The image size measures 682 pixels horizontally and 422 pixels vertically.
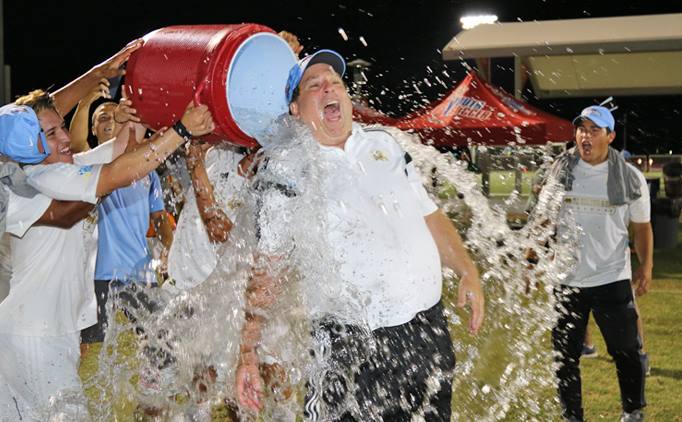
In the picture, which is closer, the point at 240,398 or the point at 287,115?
the point at 240,398

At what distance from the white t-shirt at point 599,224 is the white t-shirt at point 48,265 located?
118 inches

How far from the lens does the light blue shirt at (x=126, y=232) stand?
4.98 meters

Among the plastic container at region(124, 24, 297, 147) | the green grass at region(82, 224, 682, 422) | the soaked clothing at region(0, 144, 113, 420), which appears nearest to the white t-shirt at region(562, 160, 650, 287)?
the green grass at region(82, 224, 682, 422)

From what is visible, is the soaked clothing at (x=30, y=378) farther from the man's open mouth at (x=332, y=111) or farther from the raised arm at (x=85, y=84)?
the man's open mouth at (x=332, y=111)

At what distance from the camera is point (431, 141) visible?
1545cm

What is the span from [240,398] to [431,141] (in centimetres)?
1280

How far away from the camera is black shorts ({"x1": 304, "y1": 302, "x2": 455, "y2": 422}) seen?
298 centimetres

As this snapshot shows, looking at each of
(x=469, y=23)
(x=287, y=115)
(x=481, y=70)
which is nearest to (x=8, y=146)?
(x=287, y=115)

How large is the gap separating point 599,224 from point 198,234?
2590 millimetres

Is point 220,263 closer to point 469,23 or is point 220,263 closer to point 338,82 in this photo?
point 338,82

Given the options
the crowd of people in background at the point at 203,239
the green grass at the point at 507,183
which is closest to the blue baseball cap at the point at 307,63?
the crowd of people in background at the point at 203,239

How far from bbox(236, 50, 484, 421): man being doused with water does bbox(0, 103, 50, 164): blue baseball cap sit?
37.2 inches

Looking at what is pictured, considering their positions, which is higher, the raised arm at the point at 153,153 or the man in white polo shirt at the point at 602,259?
the raised arm at the point at 153,153

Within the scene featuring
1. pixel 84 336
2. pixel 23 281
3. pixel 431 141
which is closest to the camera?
pixel 23 281
